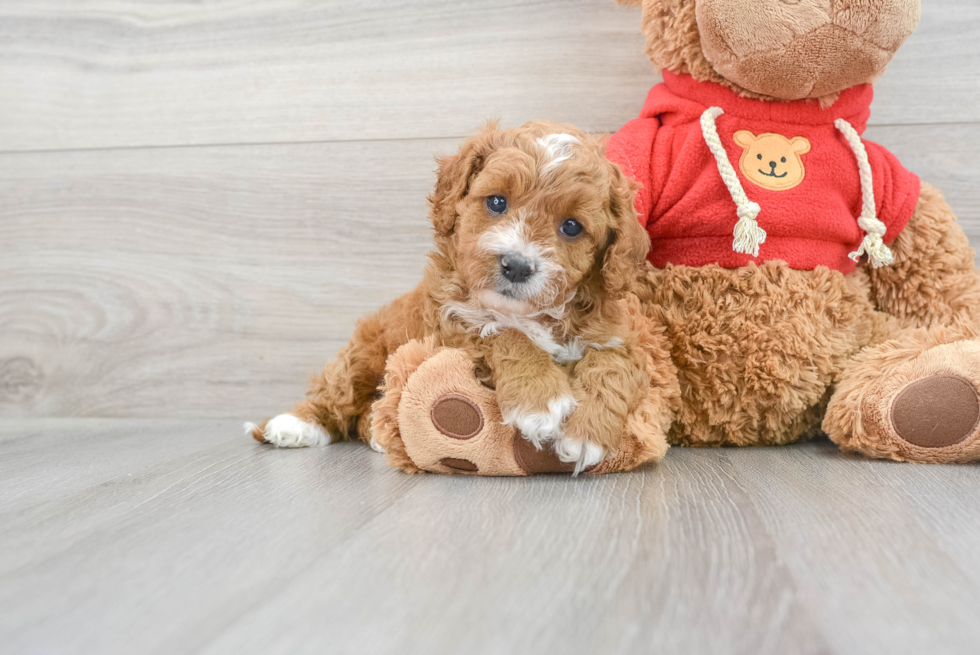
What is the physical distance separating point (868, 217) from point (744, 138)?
28cm

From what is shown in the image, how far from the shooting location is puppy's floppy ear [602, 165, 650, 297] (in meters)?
1.24

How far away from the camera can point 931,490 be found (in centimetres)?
113

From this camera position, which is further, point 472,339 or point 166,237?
point 166,237

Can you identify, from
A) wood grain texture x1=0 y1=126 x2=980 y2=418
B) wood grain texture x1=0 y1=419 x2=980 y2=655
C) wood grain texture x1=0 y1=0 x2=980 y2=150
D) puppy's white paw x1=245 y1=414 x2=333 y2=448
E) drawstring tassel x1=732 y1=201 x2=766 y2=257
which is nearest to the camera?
wood grain texture x1=0 y1=419 x2=980 y2=655

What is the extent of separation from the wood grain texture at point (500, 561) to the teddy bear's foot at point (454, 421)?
4cm

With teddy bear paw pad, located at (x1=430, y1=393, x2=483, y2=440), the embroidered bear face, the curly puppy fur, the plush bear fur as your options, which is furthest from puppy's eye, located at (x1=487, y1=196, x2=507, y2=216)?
the embroidered bear face

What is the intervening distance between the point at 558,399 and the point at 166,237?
135 centimetres

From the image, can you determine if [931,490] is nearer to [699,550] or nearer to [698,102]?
[699,550]

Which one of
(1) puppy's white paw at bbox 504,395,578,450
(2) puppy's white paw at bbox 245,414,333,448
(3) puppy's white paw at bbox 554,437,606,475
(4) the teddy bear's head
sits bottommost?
(2) puppy's white paw at bbox 245,414,333,448

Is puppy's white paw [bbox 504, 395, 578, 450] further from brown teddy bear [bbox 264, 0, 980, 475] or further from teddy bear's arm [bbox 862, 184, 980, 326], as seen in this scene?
teddy bear's arm [bbox 862, 184, 980, 326]

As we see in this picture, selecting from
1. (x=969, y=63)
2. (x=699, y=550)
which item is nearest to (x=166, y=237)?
(x=699, y=550)

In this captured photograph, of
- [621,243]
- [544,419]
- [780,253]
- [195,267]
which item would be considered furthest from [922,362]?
[195,267]

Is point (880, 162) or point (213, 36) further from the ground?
point (213, 36)

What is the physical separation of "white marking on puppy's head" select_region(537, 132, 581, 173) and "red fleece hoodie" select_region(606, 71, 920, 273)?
26cm
